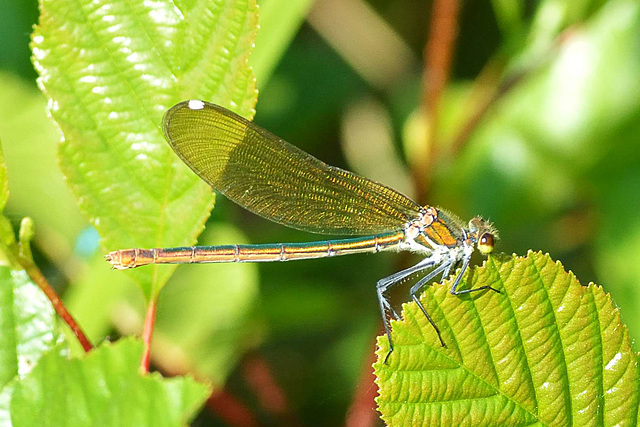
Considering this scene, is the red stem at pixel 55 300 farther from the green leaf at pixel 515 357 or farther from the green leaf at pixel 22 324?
the green leaf at pixel 515 357

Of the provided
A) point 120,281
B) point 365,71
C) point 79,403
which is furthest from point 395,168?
point 79,403

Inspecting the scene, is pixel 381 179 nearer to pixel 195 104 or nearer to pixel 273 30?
pixel 273 30

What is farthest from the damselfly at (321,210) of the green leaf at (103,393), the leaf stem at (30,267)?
the green leaf at (103,393)

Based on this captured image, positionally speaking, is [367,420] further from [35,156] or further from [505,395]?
[35,156]

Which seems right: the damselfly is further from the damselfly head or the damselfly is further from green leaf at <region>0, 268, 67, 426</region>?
green leaf at <region>0, 268, 67, 426</region>

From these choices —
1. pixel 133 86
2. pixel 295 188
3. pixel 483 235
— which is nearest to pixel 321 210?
pixel 295 188

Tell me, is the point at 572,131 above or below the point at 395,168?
above
